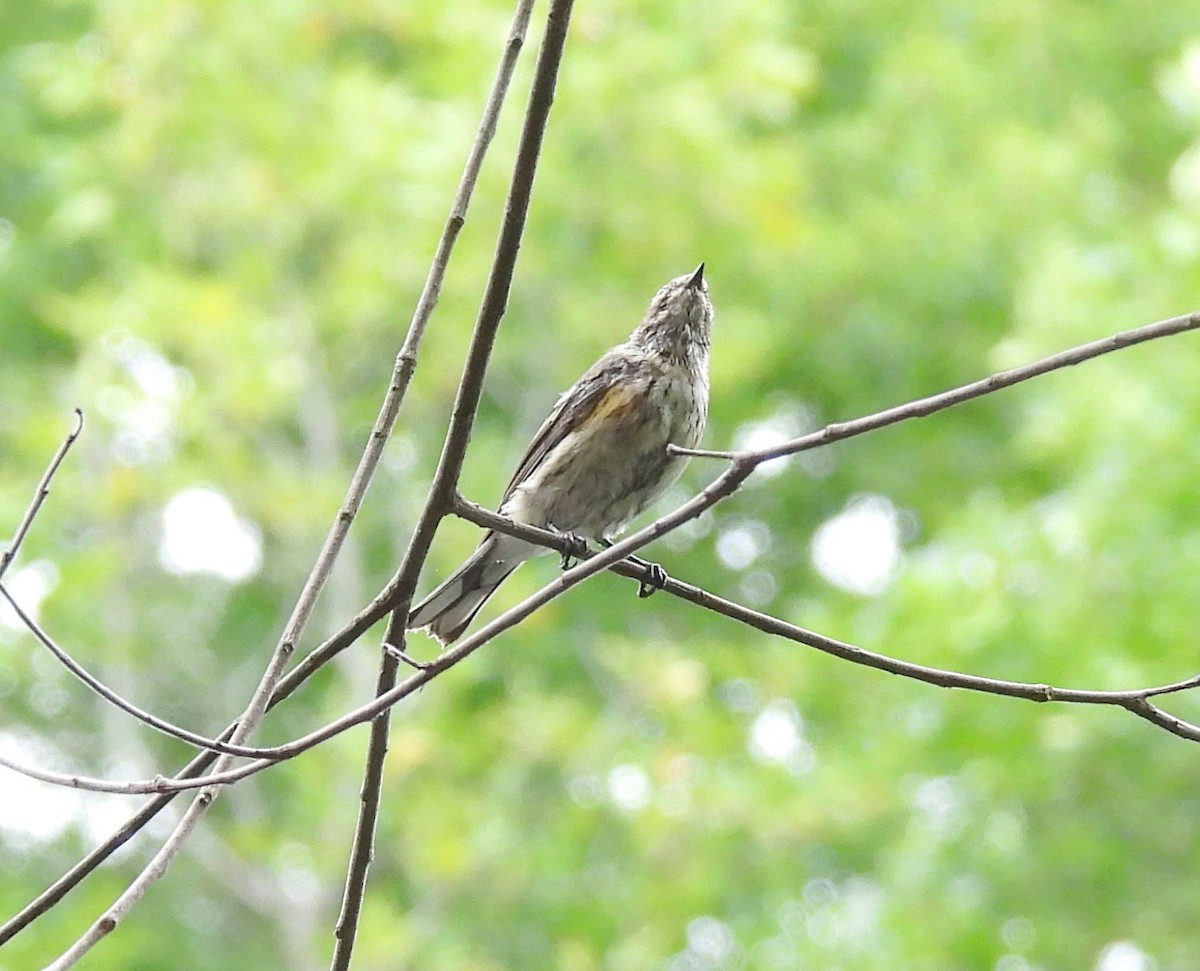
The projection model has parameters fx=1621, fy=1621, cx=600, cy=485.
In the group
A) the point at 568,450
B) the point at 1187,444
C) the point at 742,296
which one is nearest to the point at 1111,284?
the point at 1187,444

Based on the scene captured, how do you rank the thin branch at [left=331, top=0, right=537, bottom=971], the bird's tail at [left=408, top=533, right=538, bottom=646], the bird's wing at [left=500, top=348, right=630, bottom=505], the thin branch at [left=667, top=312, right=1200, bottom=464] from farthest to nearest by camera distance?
1. the bird's wing at [left=500, top=348, right=630, bottom=505]
2. the bird's tail at [left=408, top=533, right=538, bottom=646]
3. the thin branch at [left=331, top=0, right=537, bottom=971]
4. the thin branch at [left=667, top=312, right=1200, bottom=464]

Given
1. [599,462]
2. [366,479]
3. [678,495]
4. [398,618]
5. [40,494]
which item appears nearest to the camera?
[40,494]

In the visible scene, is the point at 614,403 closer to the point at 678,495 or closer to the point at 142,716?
the point at 142,716

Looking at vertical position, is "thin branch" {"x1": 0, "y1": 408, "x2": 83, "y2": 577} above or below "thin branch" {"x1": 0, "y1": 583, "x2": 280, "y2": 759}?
above

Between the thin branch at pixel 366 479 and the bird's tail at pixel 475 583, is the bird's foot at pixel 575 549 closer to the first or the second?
the bird's tail at pixel 475 583

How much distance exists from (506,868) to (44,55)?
5.54 metres

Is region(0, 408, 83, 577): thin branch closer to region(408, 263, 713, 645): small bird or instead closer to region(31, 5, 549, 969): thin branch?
region(31, 5, 549, 969): thin branch

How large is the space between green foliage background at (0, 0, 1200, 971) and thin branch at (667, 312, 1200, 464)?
4.34 metres

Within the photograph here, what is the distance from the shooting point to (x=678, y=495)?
29.6ft

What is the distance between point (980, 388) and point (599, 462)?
223 cm

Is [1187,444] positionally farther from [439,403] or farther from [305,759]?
[305,759]

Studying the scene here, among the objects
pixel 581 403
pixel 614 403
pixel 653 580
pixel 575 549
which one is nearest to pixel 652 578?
pixel 653 580

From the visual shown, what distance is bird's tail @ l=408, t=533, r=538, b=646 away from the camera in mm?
4219

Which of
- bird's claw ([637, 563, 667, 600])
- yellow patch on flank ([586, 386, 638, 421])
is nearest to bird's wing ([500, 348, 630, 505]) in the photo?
yellow patch on flank ([586, 386, 638, 421])
